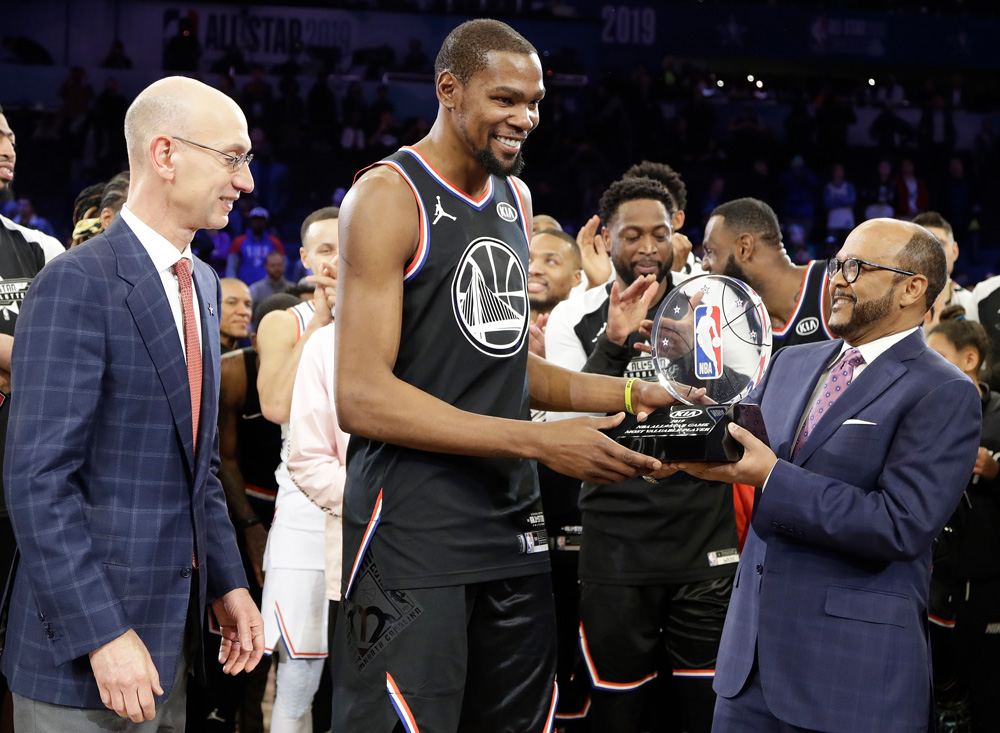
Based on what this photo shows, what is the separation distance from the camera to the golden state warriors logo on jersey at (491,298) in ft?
6.87

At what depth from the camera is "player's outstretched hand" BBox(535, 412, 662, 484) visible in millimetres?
2006

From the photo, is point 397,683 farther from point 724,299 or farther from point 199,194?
point 724,299

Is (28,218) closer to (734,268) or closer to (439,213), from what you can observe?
(734,268)

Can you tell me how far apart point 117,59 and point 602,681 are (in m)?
11.1

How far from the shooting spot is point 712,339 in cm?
246

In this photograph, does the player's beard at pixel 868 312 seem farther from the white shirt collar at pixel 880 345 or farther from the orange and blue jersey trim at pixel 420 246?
the orange and blue jersey trim at pixel 420 246

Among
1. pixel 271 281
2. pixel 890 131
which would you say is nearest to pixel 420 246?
pixel 271 281

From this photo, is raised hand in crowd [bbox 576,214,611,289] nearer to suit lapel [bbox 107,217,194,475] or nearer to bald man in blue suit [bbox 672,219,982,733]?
bald man in blue suit [bbox 672,219,982,733]

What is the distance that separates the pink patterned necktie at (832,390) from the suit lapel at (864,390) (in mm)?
31

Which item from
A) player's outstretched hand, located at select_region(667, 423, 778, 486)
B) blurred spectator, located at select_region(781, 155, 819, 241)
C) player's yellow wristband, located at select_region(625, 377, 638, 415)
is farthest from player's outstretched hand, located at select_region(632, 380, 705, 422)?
blurred spectator, located at select_region(781, 155, 819, 241)

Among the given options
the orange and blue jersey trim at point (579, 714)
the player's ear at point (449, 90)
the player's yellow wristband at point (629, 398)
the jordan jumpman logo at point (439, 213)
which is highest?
the player's ear at point (449, 90)

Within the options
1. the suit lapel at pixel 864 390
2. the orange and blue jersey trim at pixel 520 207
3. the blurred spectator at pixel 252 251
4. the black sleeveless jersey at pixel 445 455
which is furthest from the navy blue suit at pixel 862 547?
the blurred spectator at pixel 252 251

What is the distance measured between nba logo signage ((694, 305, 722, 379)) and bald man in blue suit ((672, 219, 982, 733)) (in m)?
0.17

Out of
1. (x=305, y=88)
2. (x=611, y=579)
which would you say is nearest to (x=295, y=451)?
(x=611, y=579)
